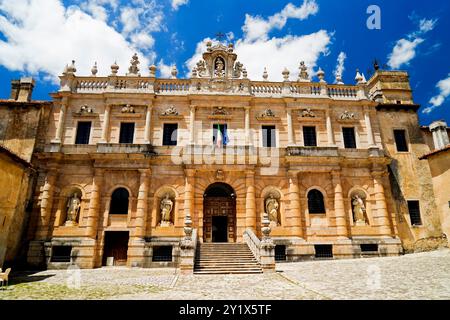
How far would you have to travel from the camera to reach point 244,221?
19891 mm

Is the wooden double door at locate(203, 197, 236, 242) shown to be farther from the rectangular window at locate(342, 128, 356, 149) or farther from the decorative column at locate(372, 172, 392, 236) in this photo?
the decorative column at locate(372, 172, 392, 236)

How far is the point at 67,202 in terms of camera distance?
20.1 metres

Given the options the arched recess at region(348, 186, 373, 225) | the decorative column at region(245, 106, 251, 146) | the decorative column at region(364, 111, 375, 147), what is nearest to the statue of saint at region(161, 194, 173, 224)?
the decorative column at region(245, 106, 251, 146)

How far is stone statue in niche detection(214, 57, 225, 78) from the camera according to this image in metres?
22.9

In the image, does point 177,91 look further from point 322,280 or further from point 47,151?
point 322,280

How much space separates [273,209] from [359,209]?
630cm

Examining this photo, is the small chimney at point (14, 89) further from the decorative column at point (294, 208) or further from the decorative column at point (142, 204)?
the decorative column at point (294, 208)

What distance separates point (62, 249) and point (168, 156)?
30.3ft

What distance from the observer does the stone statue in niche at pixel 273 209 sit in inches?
788

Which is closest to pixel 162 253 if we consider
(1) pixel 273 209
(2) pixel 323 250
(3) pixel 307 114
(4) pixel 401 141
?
(1) pixel 273 209

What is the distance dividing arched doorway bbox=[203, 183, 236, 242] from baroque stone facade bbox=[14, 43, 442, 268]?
8 centimetres

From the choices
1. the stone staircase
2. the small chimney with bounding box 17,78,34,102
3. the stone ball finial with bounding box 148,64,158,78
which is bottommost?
the stone staircase

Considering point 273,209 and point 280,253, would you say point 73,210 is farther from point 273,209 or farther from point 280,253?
point 280,253

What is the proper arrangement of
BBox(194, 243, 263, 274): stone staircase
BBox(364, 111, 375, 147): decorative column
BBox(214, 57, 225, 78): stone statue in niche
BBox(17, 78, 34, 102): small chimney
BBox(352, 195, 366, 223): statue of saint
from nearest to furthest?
BBox(194, 243, 263, 274): stone staircase → BBox(352, 195, 366, 223): statue of saint → BBox(364, 111, 375, 147): decorative column → BBox(17, 78, 34, 102): small chimney → BBox(214, 57, 225, 78): stone statue in niche
